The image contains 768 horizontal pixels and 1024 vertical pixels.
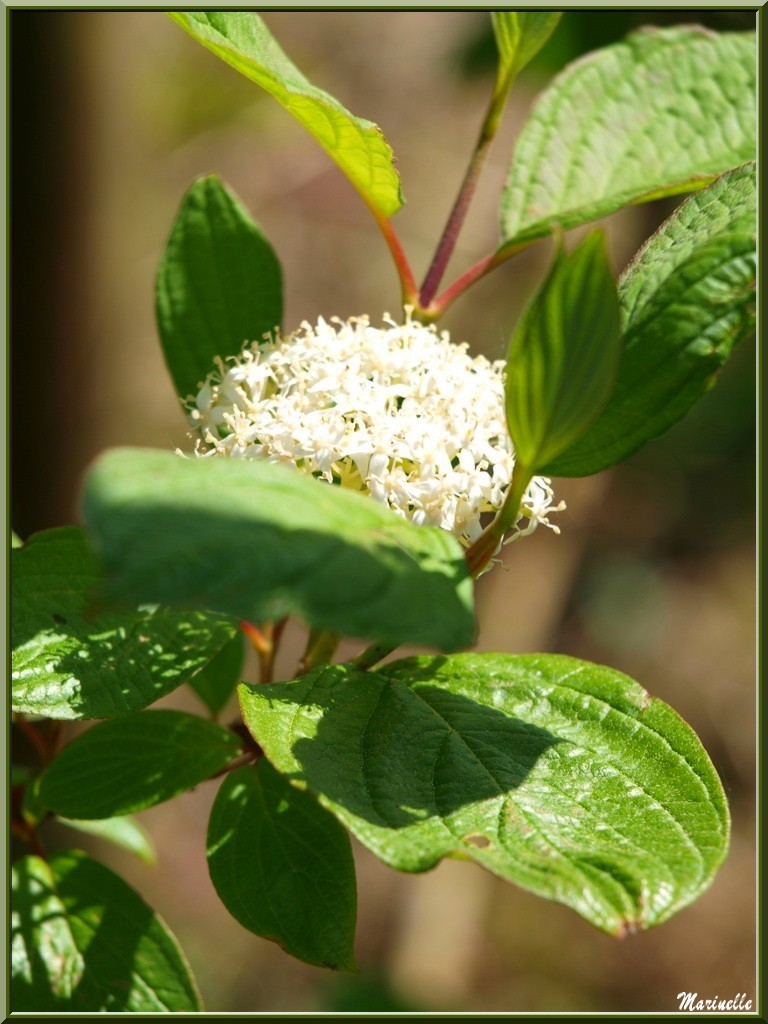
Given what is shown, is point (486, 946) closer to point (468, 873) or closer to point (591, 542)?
point (468, 873)

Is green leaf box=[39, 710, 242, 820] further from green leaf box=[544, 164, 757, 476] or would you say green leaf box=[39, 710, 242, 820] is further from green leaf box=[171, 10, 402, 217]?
green leaf box=[171, 10, 402, 217]

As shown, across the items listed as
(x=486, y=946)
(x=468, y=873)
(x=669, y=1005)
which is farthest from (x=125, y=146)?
(x=669, y=1005)

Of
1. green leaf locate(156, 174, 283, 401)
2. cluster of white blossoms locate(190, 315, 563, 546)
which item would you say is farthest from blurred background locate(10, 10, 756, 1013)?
cluster of white blossoms locate(190, 315, 563, 546)

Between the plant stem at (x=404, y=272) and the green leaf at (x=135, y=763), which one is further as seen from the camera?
the plant stem at (x=404, y=272)

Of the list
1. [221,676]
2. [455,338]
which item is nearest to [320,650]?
[221,676]

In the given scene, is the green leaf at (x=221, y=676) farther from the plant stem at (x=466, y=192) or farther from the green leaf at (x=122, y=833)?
the plant stem at (x=466, y=192)

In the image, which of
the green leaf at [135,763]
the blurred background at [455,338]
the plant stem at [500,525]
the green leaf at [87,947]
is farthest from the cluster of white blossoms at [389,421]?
the blurred background at [455,338]
